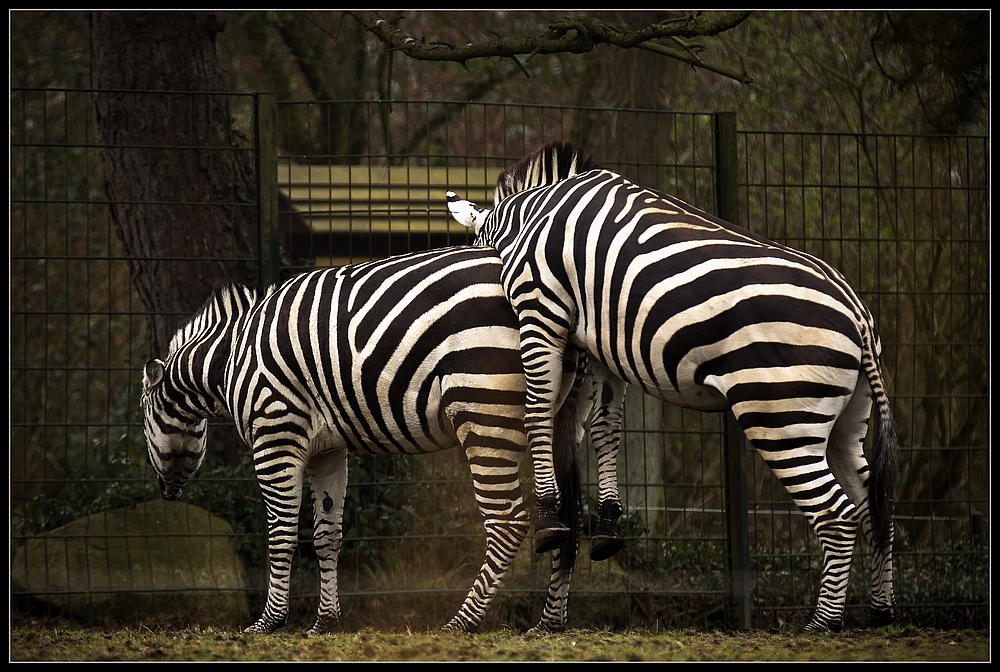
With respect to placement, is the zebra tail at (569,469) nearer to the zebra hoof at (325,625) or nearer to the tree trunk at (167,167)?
the zebra hoof at (325,625)

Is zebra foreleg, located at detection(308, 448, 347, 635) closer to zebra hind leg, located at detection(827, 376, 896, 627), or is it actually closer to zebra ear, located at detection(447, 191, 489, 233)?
zebra ear, located at detection(447, 191, 489, 233)

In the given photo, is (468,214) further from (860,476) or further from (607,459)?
(860,476)

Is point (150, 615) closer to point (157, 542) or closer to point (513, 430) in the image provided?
point (157, 542)

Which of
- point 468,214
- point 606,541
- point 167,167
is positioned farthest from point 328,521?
point 167,167

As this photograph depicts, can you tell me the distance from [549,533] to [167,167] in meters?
4.14

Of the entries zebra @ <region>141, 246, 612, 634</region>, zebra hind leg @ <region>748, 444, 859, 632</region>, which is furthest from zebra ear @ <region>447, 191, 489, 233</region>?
zebra hind leg @ <region>748, 444, 859, 632</region>

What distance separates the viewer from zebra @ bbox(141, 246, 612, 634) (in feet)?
16.4

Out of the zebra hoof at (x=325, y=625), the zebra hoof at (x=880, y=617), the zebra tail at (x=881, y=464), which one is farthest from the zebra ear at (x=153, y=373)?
the zebra hoof at (x=880, y=617)

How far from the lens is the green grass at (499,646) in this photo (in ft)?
15.0

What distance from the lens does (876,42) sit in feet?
27.7

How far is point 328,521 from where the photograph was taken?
18.3 feet

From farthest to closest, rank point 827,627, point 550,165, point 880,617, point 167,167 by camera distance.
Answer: point 167,167
point 550,165
point 880,617
point 827,627

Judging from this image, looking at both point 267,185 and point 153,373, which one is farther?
point 267,185

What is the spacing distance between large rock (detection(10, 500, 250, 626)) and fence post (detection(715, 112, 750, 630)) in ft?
9.91
